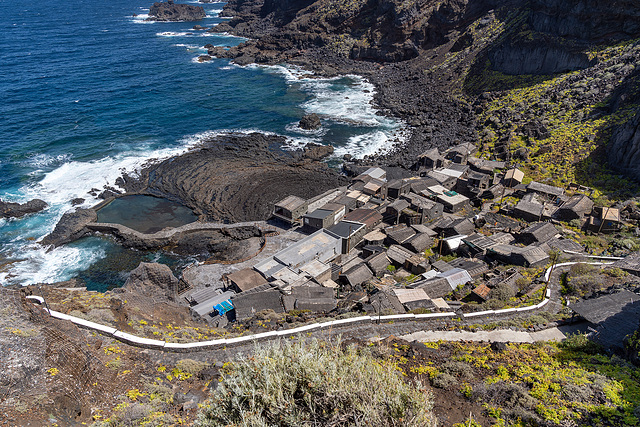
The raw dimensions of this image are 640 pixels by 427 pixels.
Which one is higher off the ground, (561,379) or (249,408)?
(249,408)

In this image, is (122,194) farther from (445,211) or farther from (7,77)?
(7,77)

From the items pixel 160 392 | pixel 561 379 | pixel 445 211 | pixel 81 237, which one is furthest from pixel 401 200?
pixel 81 237

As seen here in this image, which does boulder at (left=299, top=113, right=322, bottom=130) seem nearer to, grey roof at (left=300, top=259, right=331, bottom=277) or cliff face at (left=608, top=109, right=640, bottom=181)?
grey roof at (left=300, top=259, right=331, bottom=277)

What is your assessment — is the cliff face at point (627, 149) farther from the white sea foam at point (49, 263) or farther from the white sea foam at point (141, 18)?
the white sea foam at point (141, 18)

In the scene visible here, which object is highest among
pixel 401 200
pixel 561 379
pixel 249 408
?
pixel 249 408

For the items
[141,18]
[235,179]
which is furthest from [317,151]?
[141,18]
